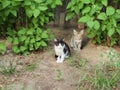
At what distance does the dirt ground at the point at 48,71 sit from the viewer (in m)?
5.12

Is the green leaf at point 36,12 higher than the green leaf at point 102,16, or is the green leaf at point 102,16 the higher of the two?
the green leaf at point 36,12

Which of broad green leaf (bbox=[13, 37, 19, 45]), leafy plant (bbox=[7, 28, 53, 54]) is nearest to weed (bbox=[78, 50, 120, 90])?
leafy plant (bbox=[7, 28, 53, 54])

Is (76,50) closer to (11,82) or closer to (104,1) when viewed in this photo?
(104,1)

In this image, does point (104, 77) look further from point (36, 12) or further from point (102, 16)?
point (36, 12)

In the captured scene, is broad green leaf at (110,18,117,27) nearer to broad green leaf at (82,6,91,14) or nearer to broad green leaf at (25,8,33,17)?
broad green leaf at (82,6,91,14)

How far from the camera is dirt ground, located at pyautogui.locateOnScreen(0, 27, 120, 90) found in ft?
16.8

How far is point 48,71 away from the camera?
221 inches

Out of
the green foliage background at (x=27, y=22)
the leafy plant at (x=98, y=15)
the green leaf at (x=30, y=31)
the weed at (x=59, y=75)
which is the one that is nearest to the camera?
the weed at (x=59, y=75)

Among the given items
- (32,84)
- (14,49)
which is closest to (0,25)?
(14,49)

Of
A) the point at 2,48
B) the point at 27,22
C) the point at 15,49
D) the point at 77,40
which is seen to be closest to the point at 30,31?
the point at 27,22

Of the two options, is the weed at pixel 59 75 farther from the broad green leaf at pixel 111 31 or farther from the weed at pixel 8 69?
the broad green leaf at pixel 111 31

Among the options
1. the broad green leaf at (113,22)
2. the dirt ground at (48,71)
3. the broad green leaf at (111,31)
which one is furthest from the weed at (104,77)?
the broad green leaf at (113,22)

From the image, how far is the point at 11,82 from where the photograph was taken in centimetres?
519

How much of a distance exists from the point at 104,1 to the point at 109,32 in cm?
52
